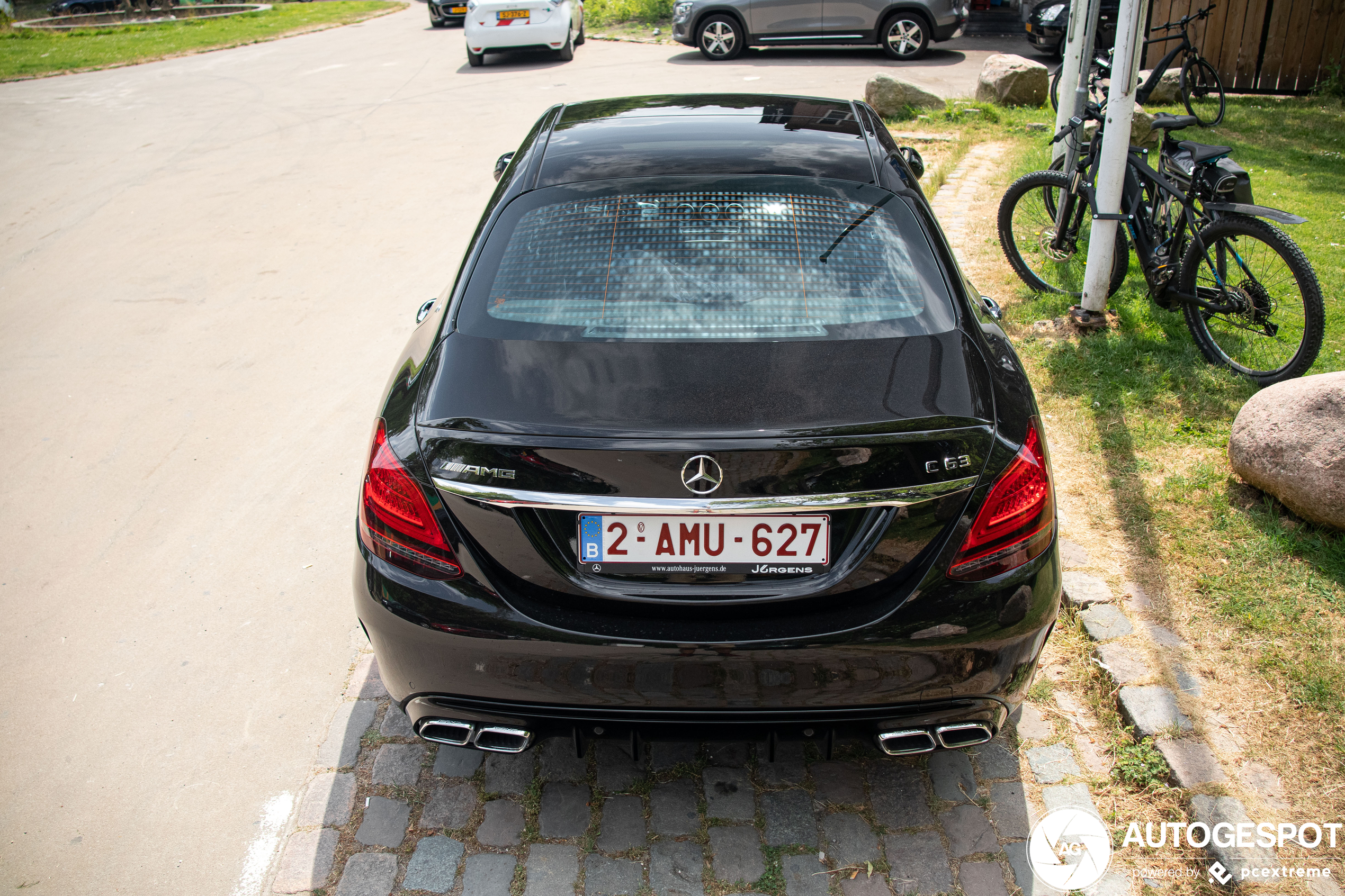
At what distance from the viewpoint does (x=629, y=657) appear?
2.21 m

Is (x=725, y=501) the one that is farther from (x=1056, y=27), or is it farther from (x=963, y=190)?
(x=1056, y=27)

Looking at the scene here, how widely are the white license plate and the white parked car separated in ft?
52.2

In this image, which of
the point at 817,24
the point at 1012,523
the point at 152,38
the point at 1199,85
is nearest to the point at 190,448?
the point at 1012,523

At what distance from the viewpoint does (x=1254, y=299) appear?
4793mm

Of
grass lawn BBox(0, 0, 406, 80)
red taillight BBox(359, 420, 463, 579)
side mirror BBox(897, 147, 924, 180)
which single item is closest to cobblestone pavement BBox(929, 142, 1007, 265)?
side mirror BBox(897, 147, 924, 180)

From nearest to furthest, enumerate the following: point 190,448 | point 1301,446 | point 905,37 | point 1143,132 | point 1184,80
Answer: point 1301,446
point 190,448
point 1184,80
point 1143,132
point 905,37

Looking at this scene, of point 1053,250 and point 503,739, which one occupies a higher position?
point 503,739

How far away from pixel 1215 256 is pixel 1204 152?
0.55 metres

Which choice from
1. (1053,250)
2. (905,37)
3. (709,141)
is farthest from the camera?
(905,37)

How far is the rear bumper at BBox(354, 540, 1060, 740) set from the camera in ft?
7.23

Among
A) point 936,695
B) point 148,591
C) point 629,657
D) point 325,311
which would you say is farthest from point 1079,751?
point 325,311

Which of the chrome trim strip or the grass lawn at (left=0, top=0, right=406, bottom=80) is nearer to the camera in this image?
the chrome trim strip

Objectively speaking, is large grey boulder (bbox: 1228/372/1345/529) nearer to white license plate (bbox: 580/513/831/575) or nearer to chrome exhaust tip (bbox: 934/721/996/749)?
chrome exhaust tip (bbox: 934/721/996/749)
